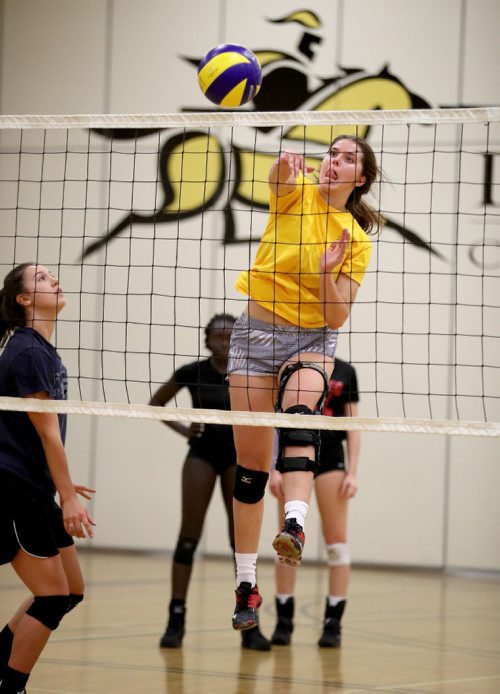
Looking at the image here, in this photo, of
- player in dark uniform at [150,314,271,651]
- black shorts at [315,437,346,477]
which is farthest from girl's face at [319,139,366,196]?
black shorts at [315,437,346,477]

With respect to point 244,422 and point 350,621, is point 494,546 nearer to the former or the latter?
point 350,621

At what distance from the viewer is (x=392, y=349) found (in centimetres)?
945

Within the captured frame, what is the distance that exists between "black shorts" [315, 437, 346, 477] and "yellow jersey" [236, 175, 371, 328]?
2095mm

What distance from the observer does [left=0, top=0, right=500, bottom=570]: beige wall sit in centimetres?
923

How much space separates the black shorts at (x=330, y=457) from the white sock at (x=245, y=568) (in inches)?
77.1

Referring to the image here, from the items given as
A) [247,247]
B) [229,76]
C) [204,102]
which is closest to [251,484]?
[229,76]

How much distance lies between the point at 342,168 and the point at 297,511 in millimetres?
1381

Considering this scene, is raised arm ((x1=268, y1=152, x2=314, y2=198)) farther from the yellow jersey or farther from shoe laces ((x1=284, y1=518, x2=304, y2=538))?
shoe laces ((x1=284, y1=518, x2=304, y2=538))

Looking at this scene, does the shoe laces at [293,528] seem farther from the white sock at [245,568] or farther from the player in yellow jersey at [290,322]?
the white sock at [245,568]

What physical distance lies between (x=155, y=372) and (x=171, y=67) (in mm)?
2883

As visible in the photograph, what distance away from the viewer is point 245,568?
412 centimetres

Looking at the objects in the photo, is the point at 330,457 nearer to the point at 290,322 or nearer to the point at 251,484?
the point at 251,484

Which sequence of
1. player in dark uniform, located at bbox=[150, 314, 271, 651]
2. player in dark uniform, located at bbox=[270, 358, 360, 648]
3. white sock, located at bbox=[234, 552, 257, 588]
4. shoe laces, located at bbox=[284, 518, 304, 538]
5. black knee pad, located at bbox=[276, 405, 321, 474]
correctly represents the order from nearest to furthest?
shoe laces, located at bbox=[284, 518, 304, 538], black knee pad, located at bbox=[276, 405, 321, 474], white sock, located at bbox=[234, 552, 257, 588], player in dark uniform, located at bbox=[150, 314, 271, 651], player in dark uniform, located at bbox=[270, 358, 360, 648]

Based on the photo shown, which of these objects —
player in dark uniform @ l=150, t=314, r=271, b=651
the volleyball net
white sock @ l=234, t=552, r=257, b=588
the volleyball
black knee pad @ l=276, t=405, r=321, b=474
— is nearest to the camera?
black knee pad @ l=276, t=405, r=321, b=474
